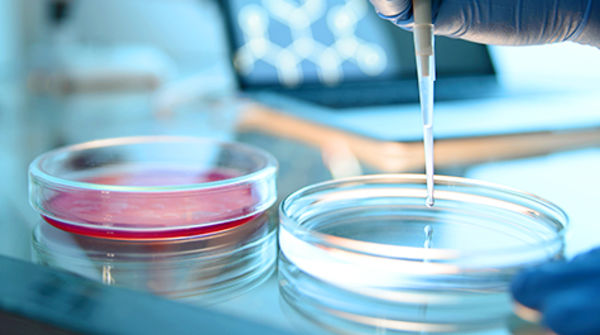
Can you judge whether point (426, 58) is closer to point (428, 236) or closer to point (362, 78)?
point (428, 236)

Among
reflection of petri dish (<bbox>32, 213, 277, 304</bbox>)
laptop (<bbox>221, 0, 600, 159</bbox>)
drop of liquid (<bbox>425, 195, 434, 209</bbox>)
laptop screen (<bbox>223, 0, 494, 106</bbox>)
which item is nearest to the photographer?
reflection of petri dish (<bbox>32, 213, 277, 304</bbox>)

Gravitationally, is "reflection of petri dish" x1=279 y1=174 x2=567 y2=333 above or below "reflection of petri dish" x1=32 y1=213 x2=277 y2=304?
above

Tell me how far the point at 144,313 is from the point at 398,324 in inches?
5.9

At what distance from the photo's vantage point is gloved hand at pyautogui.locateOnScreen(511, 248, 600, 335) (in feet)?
0.91

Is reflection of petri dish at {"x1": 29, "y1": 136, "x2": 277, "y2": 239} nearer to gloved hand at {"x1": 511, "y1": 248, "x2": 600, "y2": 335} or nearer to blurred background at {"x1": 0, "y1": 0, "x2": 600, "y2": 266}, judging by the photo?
blurred background at {"x1": 0, "y1": 0, "x2": 600, "y2": 266}

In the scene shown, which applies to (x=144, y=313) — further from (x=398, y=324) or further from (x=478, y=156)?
(x=478, y=156)

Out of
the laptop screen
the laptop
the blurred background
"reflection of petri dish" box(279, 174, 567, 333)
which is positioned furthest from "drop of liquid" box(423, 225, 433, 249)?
the laptop screen

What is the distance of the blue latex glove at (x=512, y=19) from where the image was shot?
0.51 meters

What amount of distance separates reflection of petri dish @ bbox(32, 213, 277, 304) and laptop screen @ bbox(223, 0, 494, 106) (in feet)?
2.45

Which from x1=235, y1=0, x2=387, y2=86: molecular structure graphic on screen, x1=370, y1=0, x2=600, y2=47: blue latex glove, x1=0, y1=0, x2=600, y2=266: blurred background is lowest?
x1=0, y1=0, x2=600, y2=266: blurred background

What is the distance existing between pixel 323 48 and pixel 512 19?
78 centimetres

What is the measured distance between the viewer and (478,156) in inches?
30.1

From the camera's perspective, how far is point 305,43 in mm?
1297

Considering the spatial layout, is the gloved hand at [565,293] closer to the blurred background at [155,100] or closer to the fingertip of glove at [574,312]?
the fingertip of glove at [574,312]
